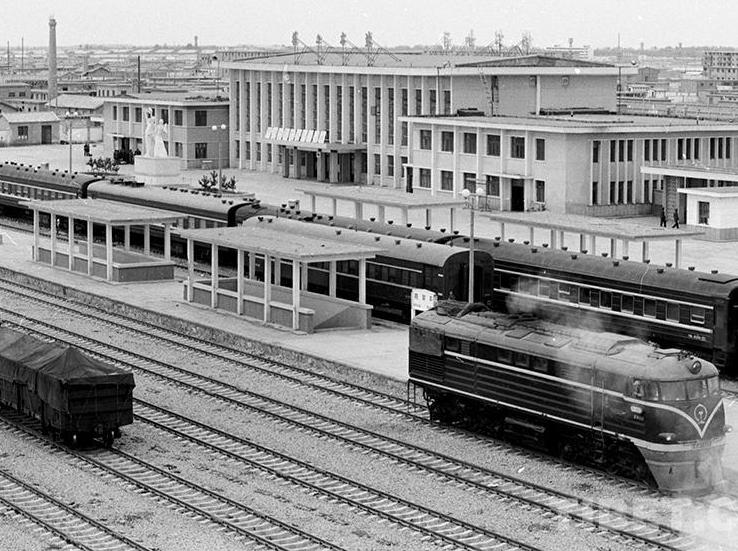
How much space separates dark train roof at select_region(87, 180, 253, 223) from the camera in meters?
58.3

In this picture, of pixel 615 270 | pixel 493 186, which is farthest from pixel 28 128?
pixel 615 270

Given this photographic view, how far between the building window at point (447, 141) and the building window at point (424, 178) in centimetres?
211

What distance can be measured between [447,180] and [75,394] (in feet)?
189

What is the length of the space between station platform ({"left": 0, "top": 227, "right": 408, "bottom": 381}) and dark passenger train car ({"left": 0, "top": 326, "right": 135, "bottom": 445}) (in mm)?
8362

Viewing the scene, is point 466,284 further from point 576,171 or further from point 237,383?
point 576,171

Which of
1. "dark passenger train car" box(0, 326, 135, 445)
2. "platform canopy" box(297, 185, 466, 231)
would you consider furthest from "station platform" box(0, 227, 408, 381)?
"dark passenger train car" box(0, 326, 135, 445)

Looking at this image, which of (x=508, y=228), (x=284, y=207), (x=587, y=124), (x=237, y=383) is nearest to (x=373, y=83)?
(x=587, y=124)

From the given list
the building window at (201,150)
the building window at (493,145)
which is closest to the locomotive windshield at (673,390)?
the building window at (493,145)

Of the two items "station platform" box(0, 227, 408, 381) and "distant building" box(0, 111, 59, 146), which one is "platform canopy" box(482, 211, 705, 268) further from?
"distant building" box(0, 111, 59, 146)

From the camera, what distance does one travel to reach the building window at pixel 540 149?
76.0 metres

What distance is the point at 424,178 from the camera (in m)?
86.8

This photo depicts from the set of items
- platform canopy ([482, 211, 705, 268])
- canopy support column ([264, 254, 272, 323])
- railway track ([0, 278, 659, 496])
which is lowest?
railway track ([0, 278, 659, 496])

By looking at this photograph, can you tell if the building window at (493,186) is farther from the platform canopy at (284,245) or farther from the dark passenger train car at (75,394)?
the dark passenger train car at (75,394)

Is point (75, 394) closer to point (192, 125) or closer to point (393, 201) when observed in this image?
point (393, 201)
